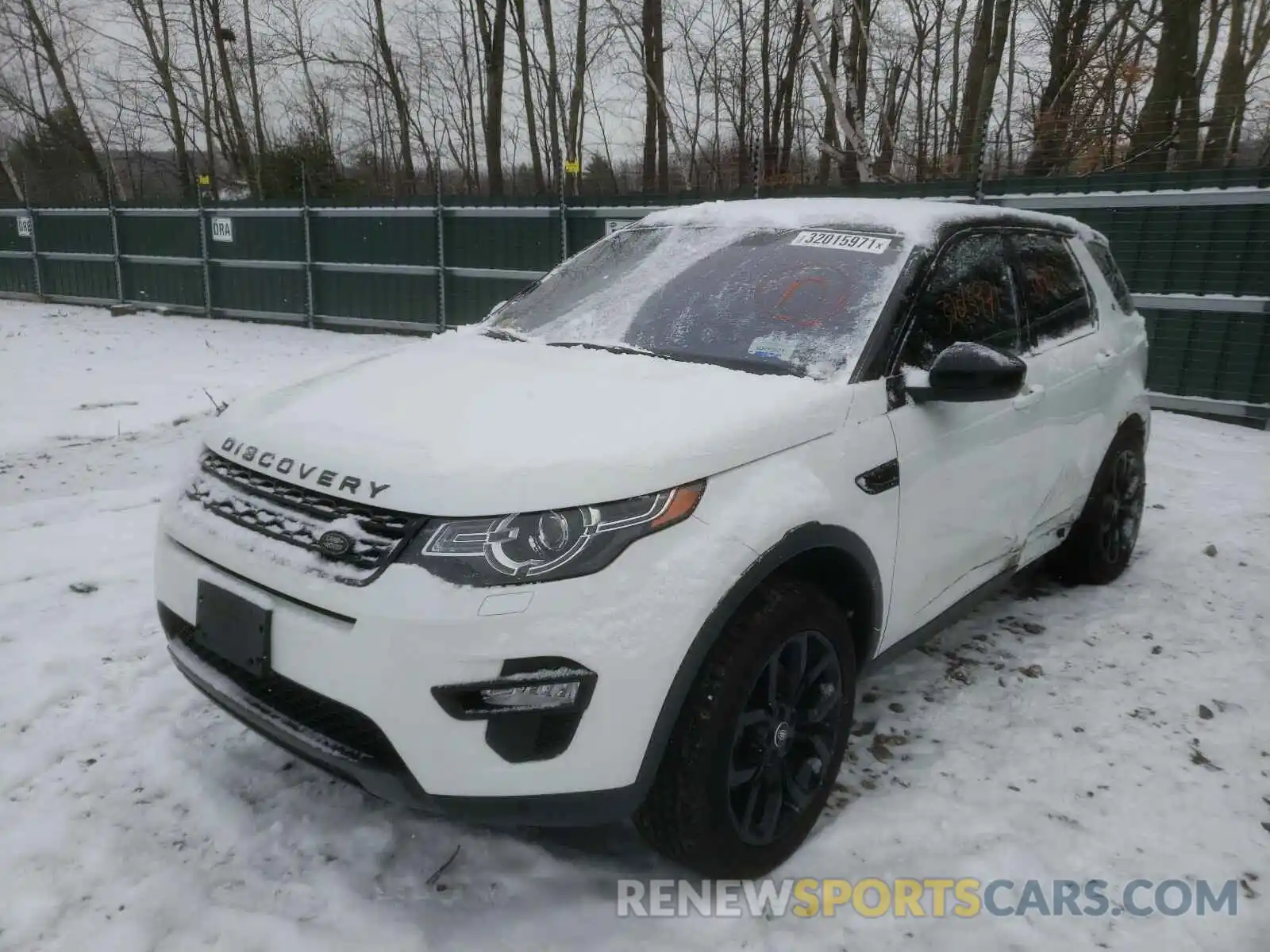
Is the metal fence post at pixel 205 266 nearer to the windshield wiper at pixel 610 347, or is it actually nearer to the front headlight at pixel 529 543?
the windshield wiper at pixel 610 347

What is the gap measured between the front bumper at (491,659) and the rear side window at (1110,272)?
314cm

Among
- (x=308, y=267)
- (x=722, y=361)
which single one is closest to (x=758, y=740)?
(x=722, y=361)

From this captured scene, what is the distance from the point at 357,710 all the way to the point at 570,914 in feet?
2.54

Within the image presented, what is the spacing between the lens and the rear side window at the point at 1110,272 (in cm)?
416

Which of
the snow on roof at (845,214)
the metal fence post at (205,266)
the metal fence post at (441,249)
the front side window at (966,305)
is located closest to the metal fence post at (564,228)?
the metal fence post at (441,249)

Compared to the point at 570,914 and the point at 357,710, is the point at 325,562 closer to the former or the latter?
the point at 357,710

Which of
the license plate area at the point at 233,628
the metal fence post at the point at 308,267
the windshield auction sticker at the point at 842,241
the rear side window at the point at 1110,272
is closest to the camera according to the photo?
the license plate area at the point at 233,628

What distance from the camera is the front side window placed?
2775mm

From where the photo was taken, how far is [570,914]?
2.17m

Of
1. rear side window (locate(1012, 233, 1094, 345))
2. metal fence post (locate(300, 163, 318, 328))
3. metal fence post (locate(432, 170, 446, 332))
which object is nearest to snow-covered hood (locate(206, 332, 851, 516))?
rear side window (locate(1012, 233, 1094, 345))

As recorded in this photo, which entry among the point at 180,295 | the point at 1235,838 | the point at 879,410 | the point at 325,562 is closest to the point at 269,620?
the point at 325,562

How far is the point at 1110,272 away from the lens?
4.27 metres

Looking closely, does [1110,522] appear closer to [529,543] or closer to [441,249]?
[529,543]

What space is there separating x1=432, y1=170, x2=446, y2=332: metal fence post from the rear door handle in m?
10.4
